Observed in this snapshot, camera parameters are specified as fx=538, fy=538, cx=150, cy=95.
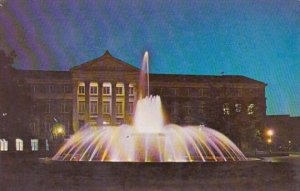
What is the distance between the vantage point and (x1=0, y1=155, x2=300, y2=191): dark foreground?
30.5ft

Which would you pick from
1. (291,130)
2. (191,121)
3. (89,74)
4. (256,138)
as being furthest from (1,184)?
(89,74)

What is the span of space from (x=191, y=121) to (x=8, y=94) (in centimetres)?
2335

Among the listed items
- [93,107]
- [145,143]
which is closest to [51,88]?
[93,107]

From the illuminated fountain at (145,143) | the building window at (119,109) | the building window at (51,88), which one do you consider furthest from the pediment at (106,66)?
the illuminated fountain at (145,143)

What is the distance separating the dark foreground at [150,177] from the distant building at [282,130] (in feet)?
107

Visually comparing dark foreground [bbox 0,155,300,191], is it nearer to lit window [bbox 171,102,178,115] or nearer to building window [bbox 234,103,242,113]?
building window [bbox 234,103,242,113]

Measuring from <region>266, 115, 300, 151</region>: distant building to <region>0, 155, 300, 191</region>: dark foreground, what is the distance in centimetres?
3275

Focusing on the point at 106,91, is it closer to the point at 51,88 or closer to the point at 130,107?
the point at 130,107

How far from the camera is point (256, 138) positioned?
1393 inches

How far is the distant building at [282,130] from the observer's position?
142 ft

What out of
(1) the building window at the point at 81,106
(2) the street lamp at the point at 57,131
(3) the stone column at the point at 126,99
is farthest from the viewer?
(1) the building window at the point at 81,106

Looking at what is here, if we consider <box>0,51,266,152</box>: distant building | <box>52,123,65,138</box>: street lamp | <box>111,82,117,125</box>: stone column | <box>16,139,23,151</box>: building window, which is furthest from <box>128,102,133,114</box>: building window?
<box>16,139,23,151</box>: building window

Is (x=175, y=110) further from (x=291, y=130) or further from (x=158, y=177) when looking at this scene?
(x=158, y=177)

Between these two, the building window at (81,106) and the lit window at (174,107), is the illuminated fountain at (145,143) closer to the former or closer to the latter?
the lit window at (174,107)
